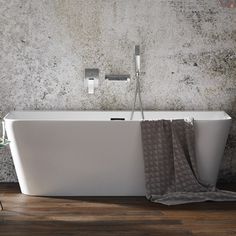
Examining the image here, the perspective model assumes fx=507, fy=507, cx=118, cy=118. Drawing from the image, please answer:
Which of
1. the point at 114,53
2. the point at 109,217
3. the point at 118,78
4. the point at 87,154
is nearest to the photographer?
the point at 109,217

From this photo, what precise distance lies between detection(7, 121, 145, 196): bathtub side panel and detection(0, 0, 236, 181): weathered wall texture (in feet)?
1.97

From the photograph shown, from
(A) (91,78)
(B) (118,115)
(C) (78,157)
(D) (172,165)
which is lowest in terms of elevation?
(D) (172,165)

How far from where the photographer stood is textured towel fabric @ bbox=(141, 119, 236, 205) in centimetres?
388

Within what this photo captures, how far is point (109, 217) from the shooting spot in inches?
140

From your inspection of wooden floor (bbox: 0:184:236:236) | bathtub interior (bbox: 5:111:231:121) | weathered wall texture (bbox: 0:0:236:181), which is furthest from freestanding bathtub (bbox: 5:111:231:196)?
weathered wall texture (bbox: 0:0:236:181)

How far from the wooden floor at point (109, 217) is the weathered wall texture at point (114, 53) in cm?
77

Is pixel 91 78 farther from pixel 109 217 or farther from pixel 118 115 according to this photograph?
pixel 109 217

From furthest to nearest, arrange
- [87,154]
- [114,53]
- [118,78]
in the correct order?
[114,53]
[118,78]
[87,154]

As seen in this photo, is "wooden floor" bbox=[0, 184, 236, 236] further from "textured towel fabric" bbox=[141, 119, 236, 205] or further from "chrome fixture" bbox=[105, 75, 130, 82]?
"chrome fixture" bbox=[105, 75, 130, 82]

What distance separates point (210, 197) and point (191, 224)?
1.75 feet

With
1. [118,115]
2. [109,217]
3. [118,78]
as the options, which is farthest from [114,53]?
[109,217]

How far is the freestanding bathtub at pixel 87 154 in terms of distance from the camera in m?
3.82

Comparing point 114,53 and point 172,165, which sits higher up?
point 114,53

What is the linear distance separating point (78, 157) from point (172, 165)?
739mm
